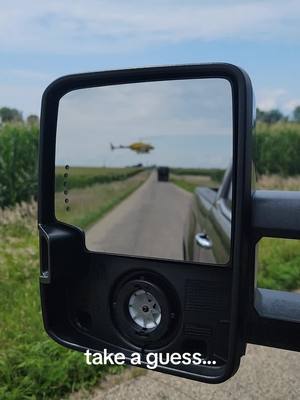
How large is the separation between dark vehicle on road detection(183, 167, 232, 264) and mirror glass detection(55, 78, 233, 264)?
1 cm

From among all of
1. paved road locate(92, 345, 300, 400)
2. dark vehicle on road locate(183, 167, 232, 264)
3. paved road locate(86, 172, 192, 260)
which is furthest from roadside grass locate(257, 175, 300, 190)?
paved road locate(86, 172, 192, 260)

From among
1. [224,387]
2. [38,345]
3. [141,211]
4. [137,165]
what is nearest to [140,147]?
[137,165]

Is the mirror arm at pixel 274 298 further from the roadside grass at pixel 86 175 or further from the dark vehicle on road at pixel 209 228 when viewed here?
the roadside grass at pixel 86 175

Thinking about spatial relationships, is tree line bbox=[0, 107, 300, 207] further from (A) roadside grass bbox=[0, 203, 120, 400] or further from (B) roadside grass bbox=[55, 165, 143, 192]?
(B) roadside grass bbox=[55, 165, 143, 192]

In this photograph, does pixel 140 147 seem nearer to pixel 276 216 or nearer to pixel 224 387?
pixel 276 216

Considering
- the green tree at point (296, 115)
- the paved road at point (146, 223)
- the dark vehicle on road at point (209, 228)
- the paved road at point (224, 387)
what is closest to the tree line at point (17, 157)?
the paved road at point (224, 387)

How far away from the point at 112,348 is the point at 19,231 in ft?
21.9

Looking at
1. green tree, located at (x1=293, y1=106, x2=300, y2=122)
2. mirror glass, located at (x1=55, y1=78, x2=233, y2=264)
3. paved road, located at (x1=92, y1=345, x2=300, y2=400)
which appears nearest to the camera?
mirror glass, located at (x1=55, y1=78, x2=233, y2=264)

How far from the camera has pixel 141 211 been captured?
5.35ft

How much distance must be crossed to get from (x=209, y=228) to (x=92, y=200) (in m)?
0.83

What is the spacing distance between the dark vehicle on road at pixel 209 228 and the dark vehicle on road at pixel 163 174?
0.17 metres

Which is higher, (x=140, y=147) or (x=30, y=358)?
(x=140, y=147)

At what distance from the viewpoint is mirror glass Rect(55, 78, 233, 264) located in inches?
60.6

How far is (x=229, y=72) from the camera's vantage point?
54.0 inches
